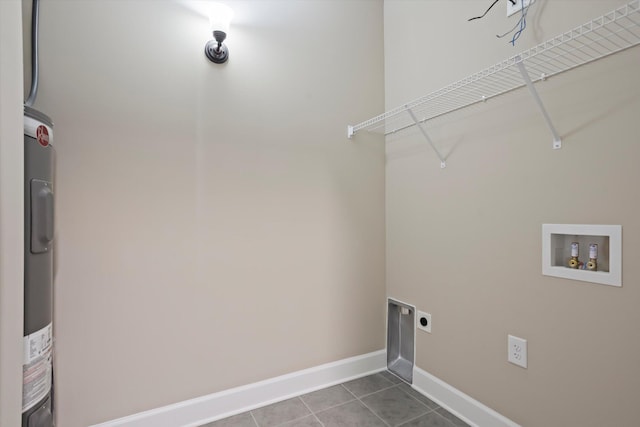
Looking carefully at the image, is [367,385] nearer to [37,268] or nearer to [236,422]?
[236,422]

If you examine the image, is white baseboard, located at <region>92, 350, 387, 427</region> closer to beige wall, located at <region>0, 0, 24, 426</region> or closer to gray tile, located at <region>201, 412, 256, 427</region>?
gray tile, located at <region>201, 412, 256, 427</region>

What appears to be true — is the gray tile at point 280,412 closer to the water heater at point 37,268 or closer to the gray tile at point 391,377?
the gray tile at point 391,377

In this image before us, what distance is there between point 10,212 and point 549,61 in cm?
187

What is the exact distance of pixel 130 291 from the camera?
1432 mm

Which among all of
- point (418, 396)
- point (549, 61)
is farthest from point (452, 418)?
point (549, 61)

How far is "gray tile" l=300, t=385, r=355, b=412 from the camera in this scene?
5.59 feet

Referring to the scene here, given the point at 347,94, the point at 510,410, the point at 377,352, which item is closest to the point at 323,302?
the point at 377,352

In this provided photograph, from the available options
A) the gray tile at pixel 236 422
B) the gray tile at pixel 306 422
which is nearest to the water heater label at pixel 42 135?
the gray tile at pixel 236 422

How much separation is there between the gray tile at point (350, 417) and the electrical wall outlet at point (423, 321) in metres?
0.56

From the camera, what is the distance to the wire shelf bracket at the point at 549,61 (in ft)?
3.29

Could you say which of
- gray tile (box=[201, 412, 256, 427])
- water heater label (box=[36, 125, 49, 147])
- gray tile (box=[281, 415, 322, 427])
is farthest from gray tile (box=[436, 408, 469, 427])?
water heater label (box=[36, 125, 49, 147])

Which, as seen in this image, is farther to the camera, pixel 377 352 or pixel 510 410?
pixel 377 352

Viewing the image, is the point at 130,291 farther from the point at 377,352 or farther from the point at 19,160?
the point at 377,352

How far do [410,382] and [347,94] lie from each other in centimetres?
194
